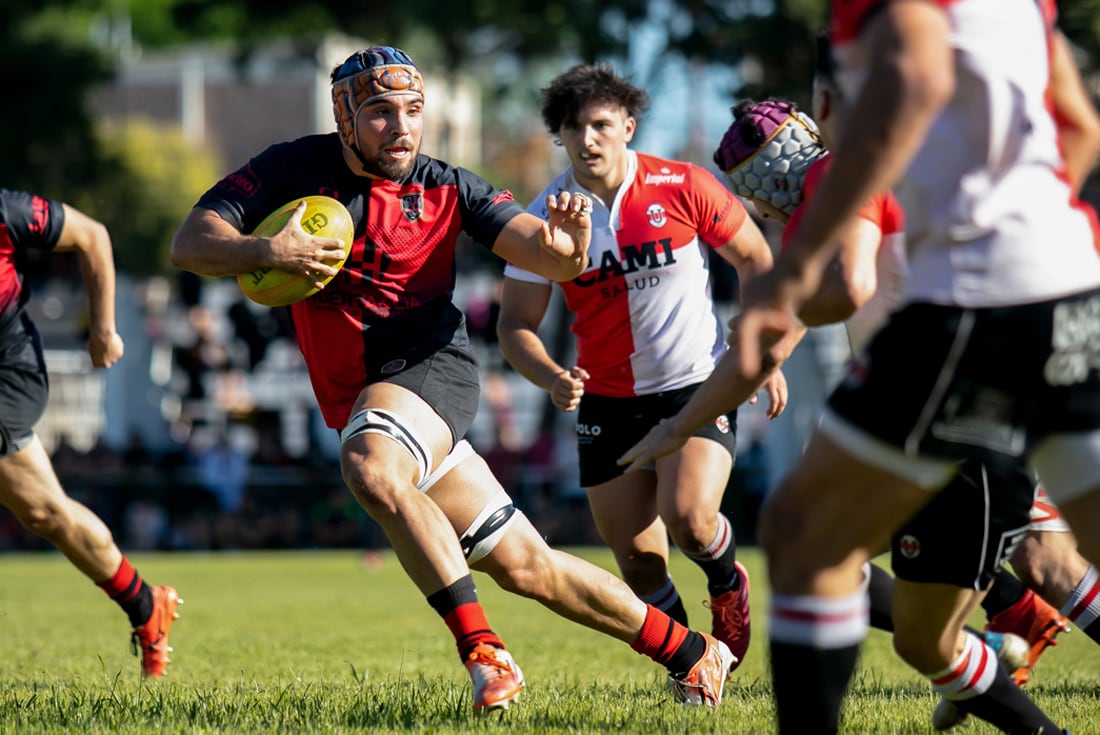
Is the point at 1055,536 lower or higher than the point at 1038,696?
higher

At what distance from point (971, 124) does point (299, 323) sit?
3.05 metres

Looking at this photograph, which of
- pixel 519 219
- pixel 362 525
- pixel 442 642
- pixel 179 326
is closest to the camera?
pixel 519 219

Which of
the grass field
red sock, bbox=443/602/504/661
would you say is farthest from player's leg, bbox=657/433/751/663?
→ red sock, bbox=443/602/504/661

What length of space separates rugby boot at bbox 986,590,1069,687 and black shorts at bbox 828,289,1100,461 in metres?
2.87

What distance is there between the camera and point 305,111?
61.4 meters

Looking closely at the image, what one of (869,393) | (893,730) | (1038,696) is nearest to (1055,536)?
(1038,696)

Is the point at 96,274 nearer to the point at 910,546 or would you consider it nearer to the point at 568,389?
the point at 568,389

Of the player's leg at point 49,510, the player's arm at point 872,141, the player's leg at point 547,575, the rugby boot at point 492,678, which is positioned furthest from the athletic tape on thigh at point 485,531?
the player's arm at point 872,141

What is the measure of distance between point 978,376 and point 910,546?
2.90 feet

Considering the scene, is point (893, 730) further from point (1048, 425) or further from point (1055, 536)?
point (1048, 425)

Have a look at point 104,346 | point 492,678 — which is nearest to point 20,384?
point 104,346

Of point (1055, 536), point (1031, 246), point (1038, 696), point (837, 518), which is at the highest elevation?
point (1031, 246)

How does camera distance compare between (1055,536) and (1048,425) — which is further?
(1055,536)

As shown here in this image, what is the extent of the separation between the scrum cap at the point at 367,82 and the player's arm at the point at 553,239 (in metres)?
0.63
